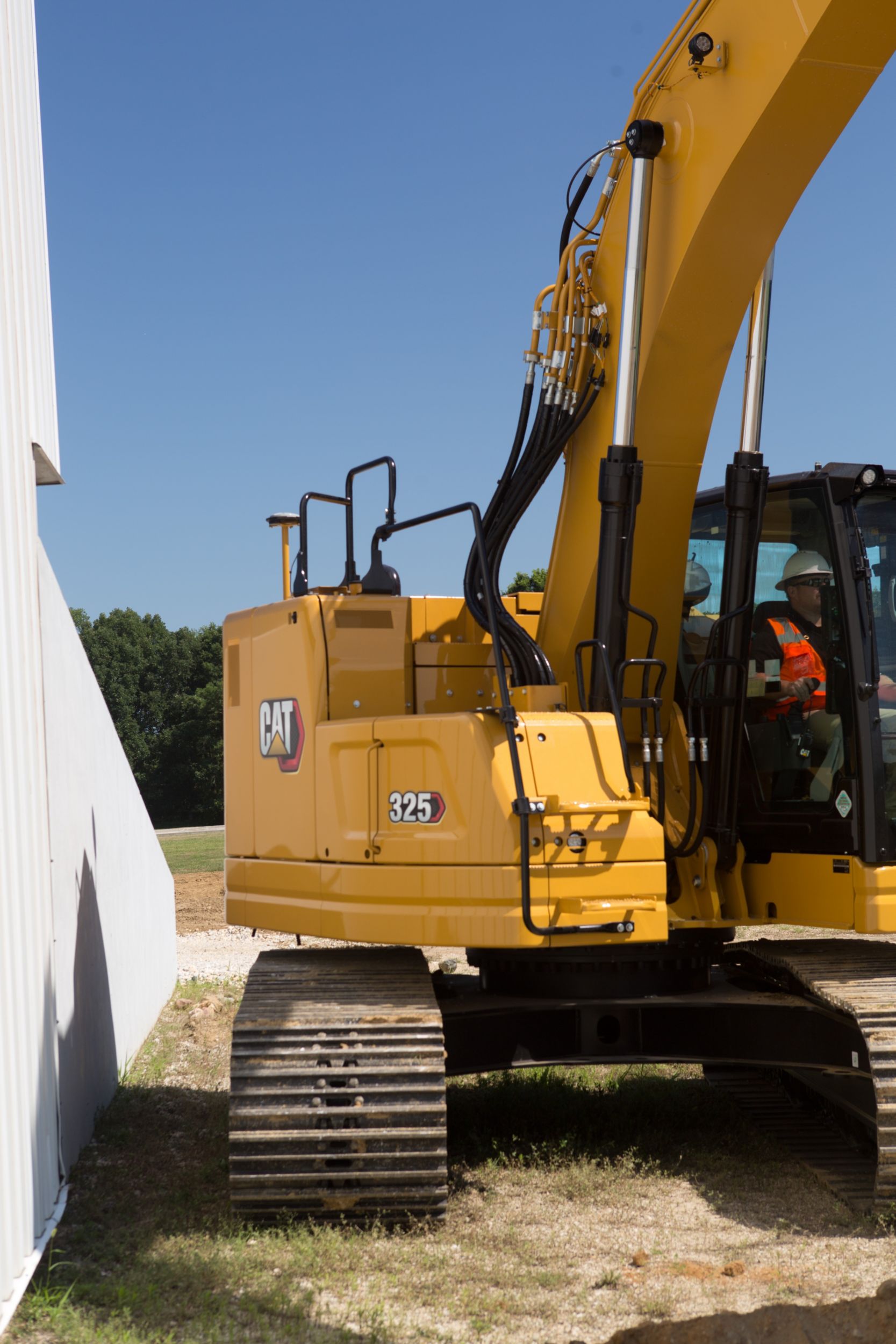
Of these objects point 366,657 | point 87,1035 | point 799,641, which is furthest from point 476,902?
point 87,1035

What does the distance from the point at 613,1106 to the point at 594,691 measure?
2.47 m

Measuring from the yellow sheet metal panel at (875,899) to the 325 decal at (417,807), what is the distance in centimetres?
178

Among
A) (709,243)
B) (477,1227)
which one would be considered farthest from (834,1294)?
(709,243)

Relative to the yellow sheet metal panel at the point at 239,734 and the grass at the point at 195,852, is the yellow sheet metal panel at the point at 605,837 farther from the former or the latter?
the grass at the point at 195,852

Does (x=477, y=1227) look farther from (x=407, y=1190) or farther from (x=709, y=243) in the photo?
(x=709, y=243)

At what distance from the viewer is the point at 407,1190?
5133 mm

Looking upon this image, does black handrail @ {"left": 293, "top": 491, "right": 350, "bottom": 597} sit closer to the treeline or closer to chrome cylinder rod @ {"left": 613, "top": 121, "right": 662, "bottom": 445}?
chrome cylinder rod @ {"left": 613, "top": 121, "right": 662, "bottom": 445}

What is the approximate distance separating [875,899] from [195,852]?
24.6 m

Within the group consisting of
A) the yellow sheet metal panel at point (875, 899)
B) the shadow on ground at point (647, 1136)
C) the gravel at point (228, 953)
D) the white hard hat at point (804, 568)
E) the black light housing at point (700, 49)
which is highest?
the black light housing at point (700, 49)

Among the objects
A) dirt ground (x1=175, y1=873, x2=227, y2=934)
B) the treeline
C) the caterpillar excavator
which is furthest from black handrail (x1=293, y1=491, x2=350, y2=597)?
the treeline

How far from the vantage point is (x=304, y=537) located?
6.74 meters

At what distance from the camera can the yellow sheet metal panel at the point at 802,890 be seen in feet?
18.9

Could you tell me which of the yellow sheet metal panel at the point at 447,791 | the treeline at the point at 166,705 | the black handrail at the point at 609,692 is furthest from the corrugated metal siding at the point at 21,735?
the treeline at the point at 166,705

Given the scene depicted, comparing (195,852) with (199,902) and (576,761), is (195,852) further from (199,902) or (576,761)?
(576,761)
